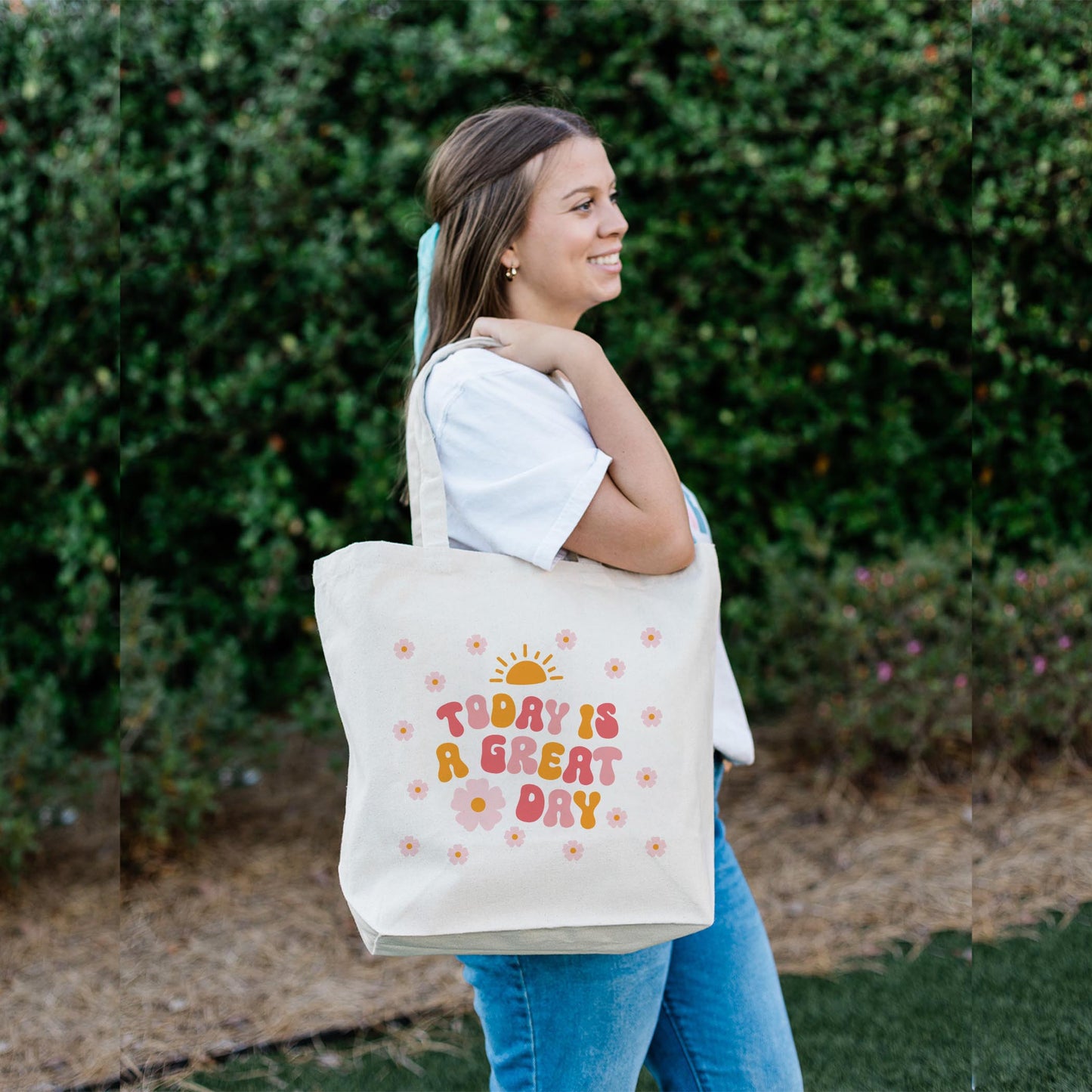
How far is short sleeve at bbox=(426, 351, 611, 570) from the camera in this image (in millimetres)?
1414

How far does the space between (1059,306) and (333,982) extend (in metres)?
3.28

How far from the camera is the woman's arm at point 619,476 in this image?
1.43m

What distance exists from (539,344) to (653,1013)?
90 cm

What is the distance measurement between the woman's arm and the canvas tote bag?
0.07 m

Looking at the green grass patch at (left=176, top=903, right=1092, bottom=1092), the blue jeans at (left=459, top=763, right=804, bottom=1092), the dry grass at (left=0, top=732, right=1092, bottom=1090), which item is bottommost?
the dry grass at (left=0, top=732, right=1092, bottom=1090)

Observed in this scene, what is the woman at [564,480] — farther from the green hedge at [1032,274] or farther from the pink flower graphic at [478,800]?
the green hedge at [1032,274]

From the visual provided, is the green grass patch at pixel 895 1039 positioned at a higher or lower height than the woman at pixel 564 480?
lower

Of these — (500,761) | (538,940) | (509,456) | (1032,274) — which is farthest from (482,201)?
(1032,274)

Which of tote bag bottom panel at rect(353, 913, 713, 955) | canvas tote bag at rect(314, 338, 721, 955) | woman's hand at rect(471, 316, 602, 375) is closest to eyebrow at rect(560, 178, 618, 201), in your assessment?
woman's hand at rect(471, 316, 602, 375)

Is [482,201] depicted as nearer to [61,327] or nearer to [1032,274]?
[61,327]

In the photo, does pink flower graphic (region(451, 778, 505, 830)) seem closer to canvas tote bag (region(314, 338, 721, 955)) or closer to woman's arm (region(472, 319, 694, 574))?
canvas tote bag (region(314, 338, 721, 955))

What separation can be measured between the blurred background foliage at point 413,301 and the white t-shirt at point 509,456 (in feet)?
7.60

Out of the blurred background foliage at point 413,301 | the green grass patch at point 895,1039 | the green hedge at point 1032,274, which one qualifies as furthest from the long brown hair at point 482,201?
the green hedge at point 1032,274

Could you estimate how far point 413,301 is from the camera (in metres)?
3.71
